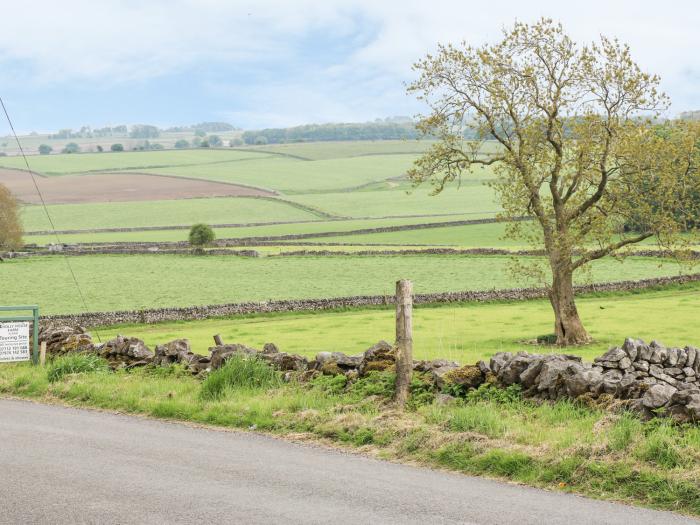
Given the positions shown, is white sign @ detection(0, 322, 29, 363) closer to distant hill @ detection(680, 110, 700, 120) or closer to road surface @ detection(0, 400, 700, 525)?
road surface @ detection(0, 400, 700, 525)

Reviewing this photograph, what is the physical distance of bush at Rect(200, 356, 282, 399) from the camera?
1833cm

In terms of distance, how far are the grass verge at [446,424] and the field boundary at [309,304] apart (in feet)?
81.7

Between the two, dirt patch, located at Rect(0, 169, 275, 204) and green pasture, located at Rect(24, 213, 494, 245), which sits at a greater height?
dirt patch, located at Rect(0, 169, 275, 204)

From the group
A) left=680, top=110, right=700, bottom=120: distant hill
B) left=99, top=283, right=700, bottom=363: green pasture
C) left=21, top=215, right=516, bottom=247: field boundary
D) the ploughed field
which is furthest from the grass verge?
left=21, top=215, right=516, bottom=247: field boundary

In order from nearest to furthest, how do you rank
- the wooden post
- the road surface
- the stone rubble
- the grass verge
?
the road surface, the grass verge, the stone rubble, the wooden post

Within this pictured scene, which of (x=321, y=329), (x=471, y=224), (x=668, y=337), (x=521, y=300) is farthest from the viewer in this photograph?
(x=471, y=224)

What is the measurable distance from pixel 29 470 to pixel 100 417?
4433 millimetres

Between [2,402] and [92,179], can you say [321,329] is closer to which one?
[2,402]

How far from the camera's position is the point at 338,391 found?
1766 cm

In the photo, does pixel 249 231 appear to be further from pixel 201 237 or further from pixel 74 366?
pixel 74 366

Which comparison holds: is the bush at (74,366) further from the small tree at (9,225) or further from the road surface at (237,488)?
the small tree at (9,225)

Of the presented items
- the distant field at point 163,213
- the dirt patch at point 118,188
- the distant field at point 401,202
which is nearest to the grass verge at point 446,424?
Answer: the distant field at point 163,213

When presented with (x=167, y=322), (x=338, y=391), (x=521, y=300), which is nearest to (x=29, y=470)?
(x=338, y=391)

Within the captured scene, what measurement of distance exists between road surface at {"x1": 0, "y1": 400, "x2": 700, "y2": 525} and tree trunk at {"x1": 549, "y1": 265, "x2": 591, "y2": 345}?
25.0 meters
